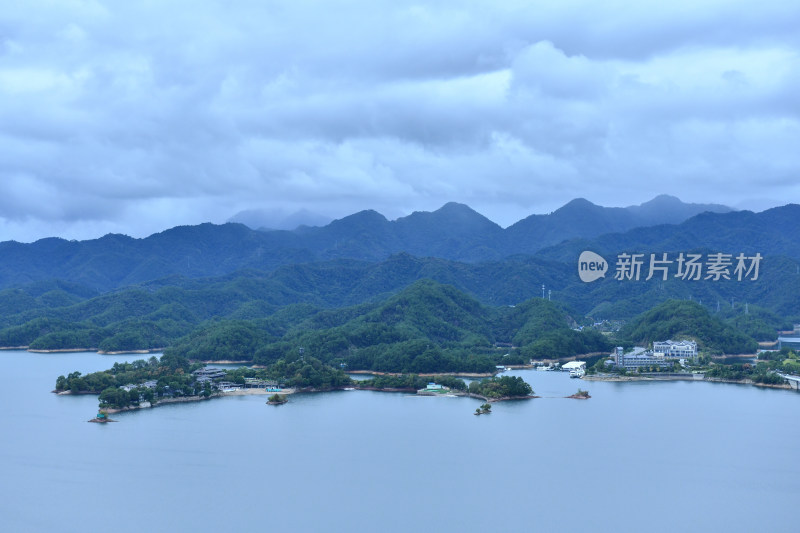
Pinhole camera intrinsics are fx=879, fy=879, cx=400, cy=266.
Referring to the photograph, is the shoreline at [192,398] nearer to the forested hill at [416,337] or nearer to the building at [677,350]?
the forested hill at [416,337]

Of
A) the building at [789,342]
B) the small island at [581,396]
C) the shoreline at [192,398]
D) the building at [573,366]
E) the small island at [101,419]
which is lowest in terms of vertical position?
the small island at [101,419]

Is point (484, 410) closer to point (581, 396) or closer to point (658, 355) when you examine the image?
point (581, 396)

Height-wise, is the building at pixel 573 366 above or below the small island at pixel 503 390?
above

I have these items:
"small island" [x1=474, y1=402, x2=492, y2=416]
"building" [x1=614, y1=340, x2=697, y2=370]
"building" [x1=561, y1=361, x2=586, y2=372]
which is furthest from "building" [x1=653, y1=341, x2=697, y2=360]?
"small island" [x1=474, y1=402, x2=492, y2=416]

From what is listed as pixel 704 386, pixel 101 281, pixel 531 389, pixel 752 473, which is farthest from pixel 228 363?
pixel 101 281

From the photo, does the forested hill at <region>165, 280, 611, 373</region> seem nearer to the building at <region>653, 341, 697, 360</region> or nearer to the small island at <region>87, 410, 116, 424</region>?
the building at <region>653, 341, 697, 360</region>

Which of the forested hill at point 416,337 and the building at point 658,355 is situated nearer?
the forested hill at point 416,337

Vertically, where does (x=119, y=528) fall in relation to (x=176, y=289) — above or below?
below

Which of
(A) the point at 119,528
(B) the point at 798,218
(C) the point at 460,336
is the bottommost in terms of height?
(A) the point at 119,528

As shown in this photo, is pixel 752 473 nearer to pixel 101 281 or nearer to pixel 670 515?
pixel 670 515

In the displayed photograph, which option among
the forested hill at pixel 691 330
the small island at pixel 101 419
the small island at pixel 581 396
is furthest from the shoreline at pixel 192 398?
the forested hill at pixel 691 330

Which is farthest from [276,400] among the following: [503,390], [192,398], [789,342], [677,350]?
[789,342]
